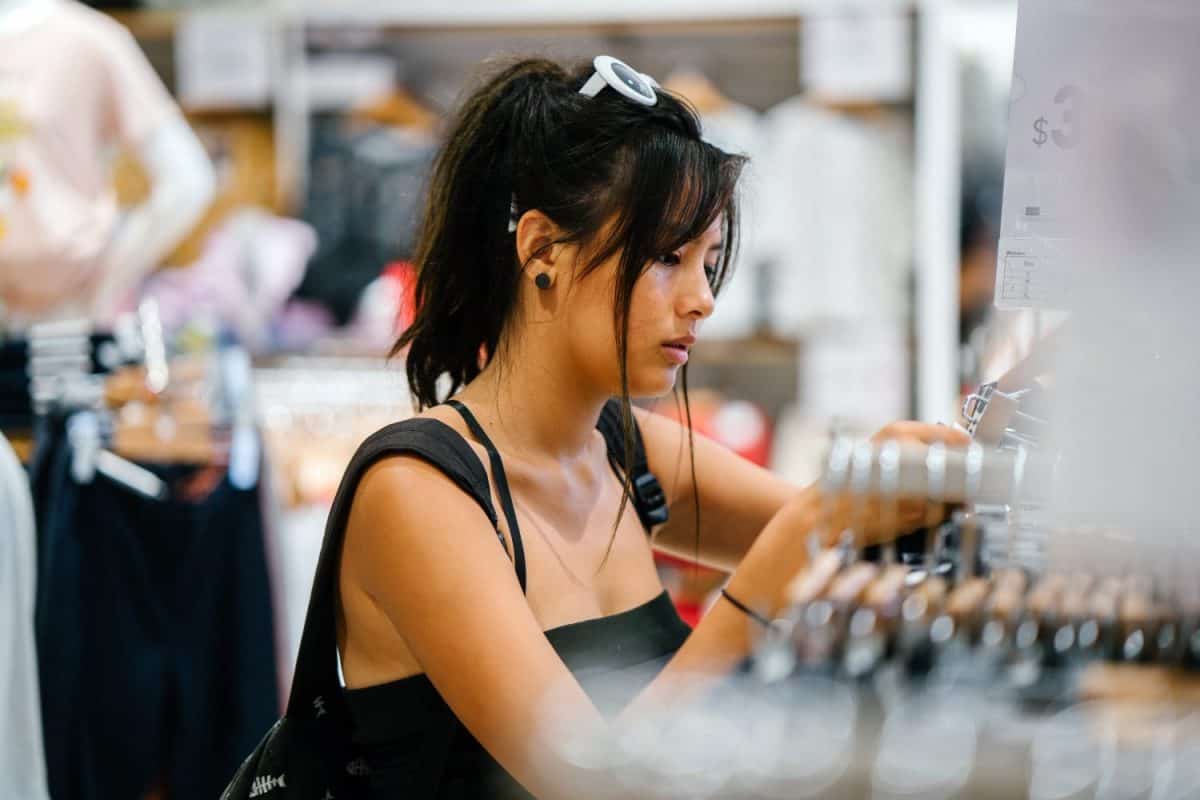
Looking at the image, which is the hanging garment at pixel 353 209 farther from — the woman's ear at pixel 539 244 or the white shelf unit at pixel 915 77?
the woman's ear at pixel 539 244

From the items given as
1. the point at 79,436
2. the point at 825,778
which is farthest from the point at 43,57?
the point at 825,778

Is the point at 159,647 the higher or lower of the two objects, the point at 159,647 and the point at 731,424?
the lower

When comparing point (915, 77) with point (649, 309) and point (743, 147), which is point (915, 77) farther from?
point (649, 309)

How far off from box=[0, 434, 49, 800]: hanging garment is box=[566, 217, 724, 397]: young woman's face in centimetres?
99

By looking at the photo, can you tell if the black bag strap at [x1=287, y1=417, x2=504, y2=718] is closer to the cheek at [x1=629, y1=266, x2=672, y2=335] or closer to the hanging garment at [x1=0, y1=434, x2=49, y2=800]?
the cheek at [x1=629, y1=266, x2=672, y2=335]

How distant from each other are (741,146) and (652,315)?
7.85 ft

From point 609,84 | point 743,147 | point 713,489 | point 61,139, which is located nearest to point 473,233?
point 609,84

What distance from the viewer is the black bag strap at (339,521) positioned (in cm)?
116

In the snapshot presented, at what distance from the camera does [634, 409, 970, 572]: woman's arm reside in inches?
60.4

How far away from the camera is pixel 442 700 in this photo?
3.88 feet

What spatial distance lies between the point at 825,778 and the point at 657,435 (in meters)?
0.83

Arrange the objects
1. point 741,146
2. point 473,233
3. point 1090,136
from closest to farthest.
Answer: point 1090,136 → point 473,233 → point 741,146

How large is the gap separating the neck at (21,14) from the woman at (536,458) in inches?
58.9

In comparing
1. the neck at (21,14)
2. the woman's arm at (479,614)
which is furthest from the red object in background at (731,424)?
the woman's arm at (479,614)
